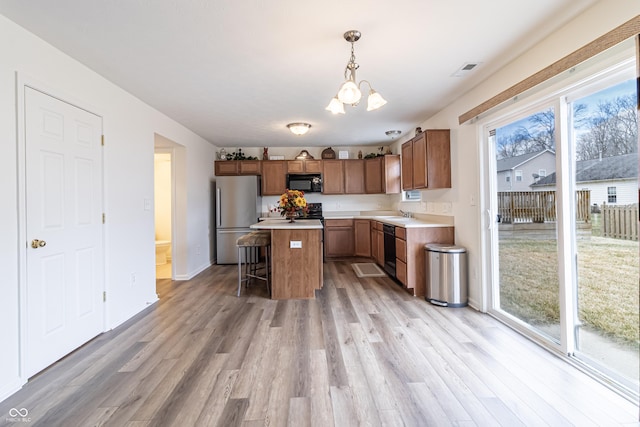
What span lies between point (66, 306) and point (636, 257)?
3.92 m

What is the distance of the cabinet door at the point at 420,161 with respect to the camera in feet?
12.1

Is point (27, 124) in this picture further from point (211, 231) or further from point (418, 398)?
→ point (211, 231)

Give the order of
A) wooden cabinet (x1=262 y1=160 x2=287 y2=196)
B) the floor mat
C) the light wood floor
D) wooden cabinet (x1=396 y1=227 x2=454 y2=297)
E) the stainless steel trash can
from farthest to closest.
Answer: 1. wooden cabinet (x1=262 y1=160 x2=287 y2=196)
2. the floor mat
3. wooden cabinet (x1=396 y1=227 x2=454 y2=297)
4. the stainless steel trash can
5. the light wood floor

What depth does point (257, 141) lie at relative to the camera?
554cm

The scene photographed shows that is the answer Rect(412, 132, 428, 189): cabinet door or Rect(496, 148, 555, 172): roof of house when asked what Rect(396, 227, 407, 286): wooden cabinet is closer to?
Rect(412, 132, 428, 189): cabinet door

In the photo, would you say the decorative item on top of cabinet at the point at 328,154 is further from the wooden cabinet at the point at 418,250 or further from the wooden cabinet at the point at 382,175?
the wooden cabinet at the point at 418,250

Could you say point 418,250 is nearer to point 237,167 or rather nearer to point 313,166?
point 313,166

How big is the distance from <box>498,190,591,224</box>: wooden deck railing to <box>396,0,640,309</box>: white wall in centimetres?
27

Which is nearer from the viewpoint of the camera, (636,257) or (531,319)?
(636,257)

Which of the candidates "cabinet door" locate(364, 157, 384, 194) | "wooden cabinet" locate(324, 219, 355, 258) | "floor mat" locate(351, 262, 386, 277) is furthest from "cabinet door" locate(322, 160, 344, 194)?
"floor mat" locate(351, 262, 386, 277)

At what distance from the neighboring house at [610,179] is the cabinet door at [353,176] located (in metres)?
4.16

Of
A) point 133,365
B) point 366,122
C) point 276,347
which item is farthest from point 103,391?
point 366,122

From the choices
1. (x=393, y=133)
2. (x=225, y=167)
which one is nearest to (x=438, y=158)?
(x=393, y=133)

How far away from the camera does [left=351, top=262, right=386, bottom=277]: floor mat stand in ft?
15.4
